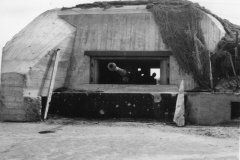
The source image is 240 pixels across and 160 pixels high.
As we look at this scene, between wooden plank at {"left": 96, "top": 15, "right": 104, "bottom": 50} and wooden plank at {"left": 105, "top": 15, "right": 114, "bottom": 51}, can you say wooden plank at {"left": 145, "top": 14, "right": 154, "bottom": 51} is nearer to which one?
wooden plank at {"left": 105, "top": 15, "right": 114, "bottom": 51}

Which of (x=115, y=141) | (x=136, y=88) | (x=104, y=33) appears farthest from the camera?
(x=104, y=33)

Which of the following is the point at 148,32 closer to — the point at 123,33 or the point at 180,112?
the point at 123,33

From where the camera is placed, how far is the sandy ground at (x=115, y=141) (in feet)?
15.7

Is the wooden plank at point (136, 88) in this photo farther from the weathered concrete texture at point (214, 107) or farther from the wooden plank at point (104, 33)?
the weathered concrete texture at point (214, 107)

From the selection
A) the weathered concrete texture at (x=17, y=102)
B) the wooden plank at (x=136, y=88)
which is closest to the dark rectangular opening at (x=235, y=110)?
the wooden plank at (x=136, y=88)

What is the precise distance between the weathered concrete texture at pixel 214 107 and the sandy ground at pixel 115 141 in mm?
293

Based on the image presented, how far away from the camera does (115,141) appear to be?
235 inches

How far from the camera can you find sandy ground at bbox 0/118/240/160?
15.7 feet

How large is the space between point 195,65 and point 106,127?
399 cm

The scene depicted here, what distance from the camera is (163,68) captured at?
10828mm

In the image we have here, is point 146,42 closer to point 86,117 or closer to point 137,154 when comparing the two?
point 86,117

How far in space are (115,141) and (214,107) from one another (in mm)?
3474

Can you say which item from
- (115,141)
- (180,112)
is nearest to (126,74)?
(180,112)

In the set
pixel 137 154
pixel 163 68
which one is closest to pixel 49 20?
pixel 163 68
